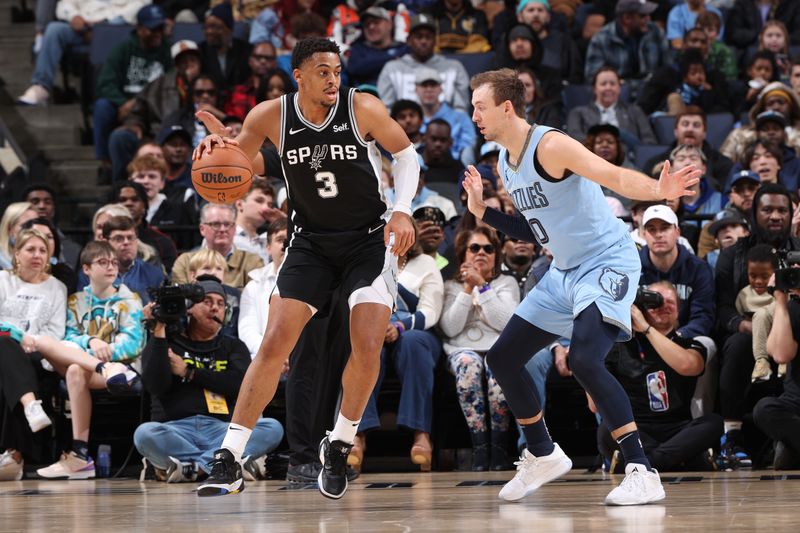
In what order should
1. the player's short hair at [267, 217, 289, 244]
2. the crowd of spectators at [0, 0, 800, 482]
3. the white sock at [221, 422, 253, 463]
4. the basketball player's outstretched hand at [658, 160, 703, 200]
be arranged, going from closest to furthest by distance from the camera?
the basketball player's outstretched hand at [658, 160, 703, 200] < the white sock at [221, 422, 253, 463] < the crowd of spectators at [0, 0, 800, 482] < the player's short hair at [267, 217, 289, 244]

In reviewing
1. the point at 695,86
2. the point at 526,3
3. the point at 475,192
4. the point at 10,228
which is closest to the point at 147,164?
the point at 10,228

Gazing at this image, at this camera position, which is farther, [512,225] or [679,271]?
[679,271]

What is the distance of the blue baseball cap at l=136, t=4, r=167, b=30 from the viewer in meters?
12.6

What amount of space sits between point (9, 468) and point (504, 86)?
14.1 feet

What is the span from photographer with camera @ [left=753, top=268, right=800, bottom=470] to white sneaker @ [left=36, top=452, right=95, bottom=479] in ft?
13.8

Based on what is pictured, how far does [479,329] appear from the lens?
8219 mm

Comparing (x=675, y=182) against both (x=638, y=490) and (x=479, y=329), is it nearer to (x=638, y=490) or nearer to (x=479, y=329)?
(x=638, y=490)

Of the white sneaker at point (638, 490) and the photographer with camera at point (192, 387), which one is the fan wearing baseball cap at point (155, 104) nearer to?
the photographer with camera at point (192, 387)

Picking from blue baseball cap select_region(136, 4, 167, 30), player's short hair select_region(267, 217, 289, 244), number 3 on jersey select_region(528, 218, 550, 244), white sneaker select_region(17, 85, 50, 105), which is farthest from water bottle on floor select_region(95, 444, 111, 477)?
blue baseball cap select_region(136, 4, 167, 30)

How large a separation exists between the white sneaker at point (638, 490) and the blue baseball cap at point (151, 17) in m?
8.99

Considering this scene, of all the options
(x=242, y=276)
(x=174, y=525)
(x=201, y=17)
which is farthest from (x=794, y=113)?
(x=174, y=525)

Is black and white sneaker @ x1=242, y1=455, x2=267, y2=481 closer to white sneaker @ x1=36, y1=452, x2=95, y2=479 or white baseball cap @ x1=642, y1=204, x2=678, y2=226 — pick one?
white sneaker @ x1=36, y1=452, x2=95, y2=479

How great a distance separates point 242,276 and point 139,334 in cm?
89

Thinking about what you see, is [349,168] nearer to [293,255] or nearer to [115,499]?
[293,255]
